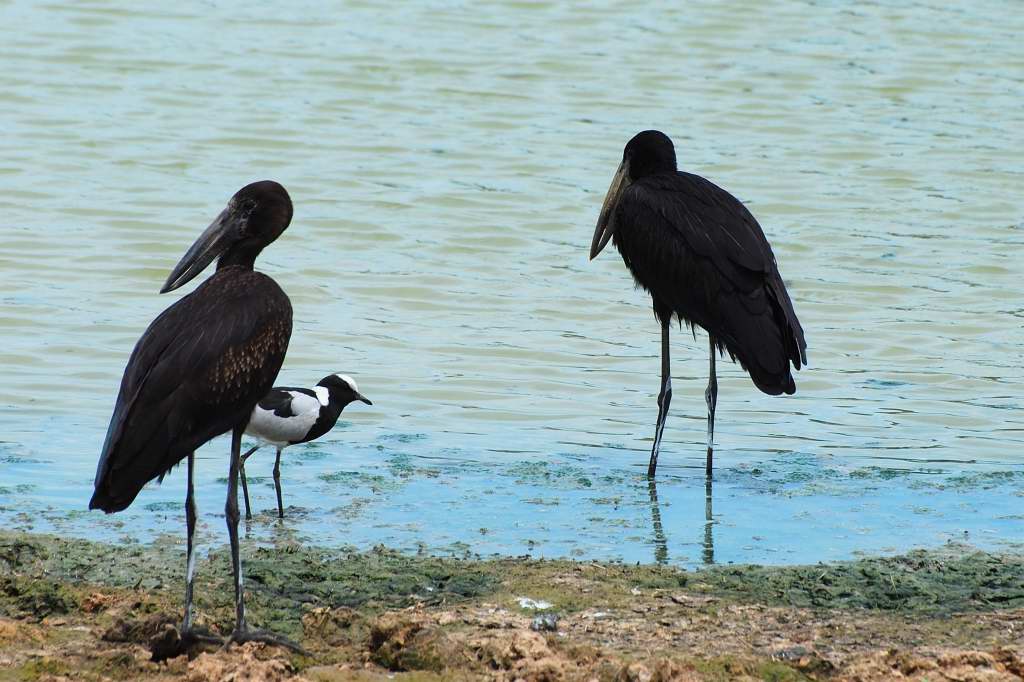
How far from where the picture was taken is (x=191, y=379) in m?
5.93

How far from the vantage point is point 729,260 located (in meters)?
9.29

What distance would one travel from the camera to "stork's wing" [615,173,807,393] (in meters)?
9.04

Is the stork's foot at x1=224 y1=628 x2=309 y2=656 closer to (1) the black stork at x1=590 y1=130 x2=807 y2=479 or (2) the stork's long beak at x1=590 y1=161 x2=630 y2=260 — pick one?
(1) the black stork at x1=590 y1=130 x2=807 y2=479

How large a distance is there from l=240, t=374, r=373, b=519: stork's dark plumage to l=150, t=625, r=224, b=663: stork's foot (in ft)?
6.92

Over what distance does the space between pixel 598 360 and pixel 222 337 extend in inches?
227

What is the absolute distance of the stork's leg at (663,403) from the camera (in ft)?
29.5

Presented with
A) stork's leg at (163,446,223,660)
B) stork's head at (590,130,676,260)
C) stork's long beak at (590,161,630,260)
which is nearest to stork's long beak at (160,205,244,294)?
stork's leg at (163,446,223,660)

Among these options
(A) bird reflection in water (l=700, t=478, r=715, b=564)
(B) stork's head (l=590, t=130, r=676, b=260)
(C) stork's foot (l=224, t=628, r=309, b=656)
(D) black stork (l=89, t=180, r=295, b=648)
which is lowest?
(A) bird reflection in water (l=700, t=478, r=715, b=564)

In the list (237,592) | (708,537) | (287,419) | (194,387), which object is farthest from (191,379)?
(708,537)

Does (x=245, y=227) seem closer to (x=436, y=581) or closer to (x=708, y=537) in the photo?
(x=436, y=581)

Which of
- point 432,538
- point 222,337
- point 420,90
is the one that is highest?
point 420,90

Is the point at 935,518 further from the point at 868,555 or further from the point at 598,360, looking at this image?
the point at 598,360

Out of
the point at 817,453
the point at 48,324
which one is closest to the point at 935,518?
the point at 817,453

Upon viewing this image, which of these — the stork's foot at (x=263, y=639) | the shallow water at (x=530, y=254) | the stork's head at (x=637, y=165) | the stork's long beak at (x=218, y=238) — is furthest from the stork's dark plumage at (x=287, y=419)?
the stork's head at (x=637, y=165)
